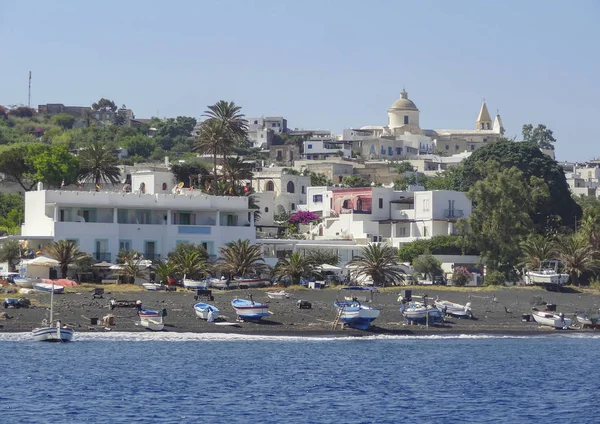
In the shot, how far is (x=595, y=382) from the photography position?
63.2 metres

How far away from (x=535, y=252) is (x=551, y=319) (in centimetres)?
1606

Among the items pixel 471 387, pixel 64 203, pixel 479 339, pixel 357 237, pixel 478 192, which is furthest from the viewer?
pixel 357 237

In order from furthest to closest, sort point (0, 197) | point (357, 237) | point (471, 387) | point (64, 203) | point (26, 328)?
point (0, 197) < point (357, 237) < point (64, 203) < point (26, 328) < point (471, 387)

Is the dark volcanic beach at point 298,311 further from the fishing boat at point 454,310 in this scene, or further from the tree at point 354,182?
the tree at point 354,182

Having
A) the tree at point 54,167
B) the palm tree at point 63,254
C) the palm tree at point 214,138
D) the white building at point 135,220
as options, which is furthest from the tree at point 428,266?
the tree at point 54,167

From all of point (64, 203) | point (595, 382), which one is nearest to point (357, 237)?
point (64, 203)

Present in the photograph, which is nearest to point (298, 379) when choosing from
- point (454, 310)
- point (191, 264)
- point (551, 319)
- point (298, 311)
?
point (298, 311)

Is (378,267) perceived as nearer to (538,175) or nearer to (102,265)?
(102,265)

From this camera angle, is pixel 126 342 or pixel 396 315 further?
pixel 396 315

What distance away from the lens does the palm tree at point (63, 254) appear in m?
88.8

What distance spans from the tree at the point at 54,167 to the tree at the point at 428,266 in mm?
38017

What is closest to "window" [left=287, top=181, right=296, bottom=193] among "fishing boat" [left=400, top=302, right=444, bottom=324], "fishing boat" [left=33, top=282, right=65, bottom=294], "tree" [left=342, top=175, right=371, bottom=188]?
"tree" [left=342, top=175, right=371, bottom=188]

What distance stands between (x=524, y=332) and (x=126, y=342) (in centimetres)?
2551

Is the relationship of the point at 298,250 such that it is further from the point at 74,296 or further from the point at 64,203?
the point at 74,296
